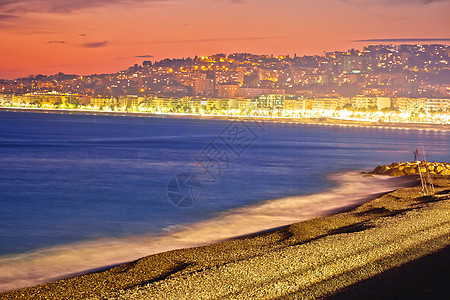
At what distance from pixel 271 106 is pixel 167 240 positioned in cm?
16256

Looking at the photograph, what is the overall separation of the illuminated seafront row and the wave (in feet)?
420

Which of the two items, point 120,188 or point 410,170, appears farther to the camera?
point 410,170

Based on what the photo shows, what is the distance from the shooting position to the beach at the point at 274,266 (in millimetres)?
6250

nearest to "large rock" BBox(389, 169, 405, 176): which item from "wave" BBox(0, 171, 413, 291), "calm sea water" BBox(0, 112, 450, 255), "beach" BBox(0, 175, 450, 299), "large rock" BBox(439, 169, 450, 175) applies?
"large rock" BBox(439, 169, 450, 175)

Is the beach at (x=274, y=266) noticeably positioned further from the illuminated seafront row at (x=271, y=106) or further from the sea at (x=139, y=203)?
the illuminated seafront row at (x=271, y=106)

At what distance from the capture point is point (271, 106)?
6772 inches

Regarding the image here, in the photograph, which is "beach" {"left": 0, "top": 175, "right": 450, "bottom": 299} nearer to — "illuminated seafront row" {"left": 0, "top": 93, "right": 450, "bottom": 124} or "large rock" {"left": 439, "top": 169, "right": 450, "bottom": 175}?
"large rock" {"left": 439, "top": 169, "right": 450, "bottom": 175}

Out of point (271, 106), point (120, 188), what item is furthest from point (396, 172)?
point (271, 106)

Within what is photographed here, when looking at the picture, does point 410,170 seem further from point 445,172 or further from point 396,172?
point 445,172

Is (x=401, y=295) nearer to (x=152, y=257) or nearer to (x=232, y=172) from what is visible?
(x=152, y=257)

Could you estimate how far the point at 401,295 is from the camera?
601 centimetres

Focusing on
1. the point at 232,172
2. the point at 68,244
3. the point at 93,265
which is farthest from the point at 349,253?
the point at 232,172

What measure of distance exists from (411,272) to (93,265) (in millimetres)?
4987

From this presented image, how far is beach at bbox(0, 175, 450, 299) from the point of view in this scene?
6.25 metres
